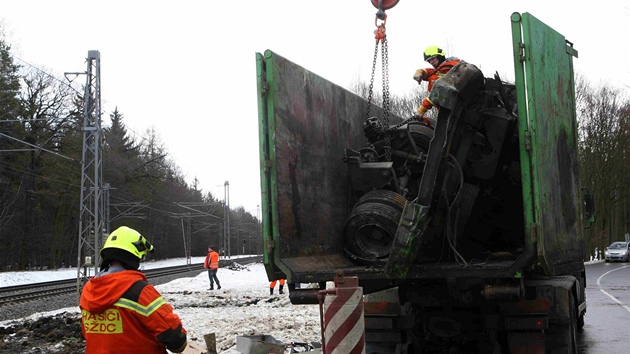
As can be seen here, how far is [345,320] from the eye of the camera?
176 inches

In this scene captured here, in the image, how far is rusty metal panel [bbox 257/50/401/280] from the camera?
5.67 meters

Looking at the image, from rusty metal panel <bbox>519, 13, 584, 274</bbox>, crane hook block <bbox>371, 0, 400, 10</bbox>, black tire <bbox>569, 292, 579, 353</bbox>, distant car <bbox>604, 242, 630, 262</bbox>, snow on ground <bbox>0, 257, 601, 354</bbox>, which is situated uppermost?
crane hook block <bbox>371, 0, 400, 10</bbox>

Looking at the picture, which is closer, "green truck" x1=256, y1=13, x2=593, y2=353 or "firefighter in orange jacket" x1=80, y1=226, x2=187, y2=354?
"firefighter in orange jacket" x1=80, y1=226, x2=187, y2=354

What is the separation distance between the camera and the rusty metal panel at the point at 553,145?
5043 millimetres

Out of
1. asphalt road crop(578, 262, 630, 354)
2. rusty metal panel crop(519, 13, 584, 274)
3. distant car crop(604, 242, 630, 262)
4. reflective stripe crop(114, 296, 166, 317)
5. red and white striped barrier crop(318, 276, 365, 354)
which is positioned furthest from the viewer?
distant car crop(604, 242, 630, 262)

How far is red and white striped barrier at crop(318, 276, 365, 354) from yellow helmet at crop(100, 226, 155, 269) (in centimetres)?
138

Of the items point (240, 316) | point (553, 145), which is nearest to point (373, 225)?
point (553, 145)

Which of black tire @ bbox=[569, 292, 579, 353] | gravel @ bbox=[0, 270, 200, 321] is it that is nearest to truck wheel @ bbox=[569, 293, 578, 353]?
black tire @ bbox=[569, 292, 579, 353]

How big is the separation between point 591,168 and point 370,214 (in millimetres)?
35454

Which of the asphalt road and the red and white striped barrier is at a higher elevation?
the red and white striped barrier

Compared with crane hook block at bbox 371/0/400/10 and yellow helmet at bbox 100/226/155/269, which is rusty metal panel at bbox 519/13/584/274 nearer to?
crane hook block at bbox 371/0/400/10

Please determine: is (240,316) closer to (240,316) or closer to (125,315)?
(240,316)

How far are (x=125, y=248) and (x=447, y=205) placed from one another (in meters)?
3.02

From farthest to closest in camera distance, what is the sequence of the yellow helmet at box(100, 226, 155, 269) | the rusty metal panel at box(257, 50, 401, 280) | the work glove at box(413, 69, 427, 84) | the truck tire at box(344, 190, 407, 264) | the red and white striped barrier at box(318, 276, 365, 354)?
the work glove at box(413, 69, 427, 84)
the truck tire at box(344, 190, 407, 264)
the rusty metal panel at box(257, 50, 401, 280)
the red and white striped barrier at box(318, 276, 365, 354)
the yellow helmet at box(100, 226, 155, 269)
